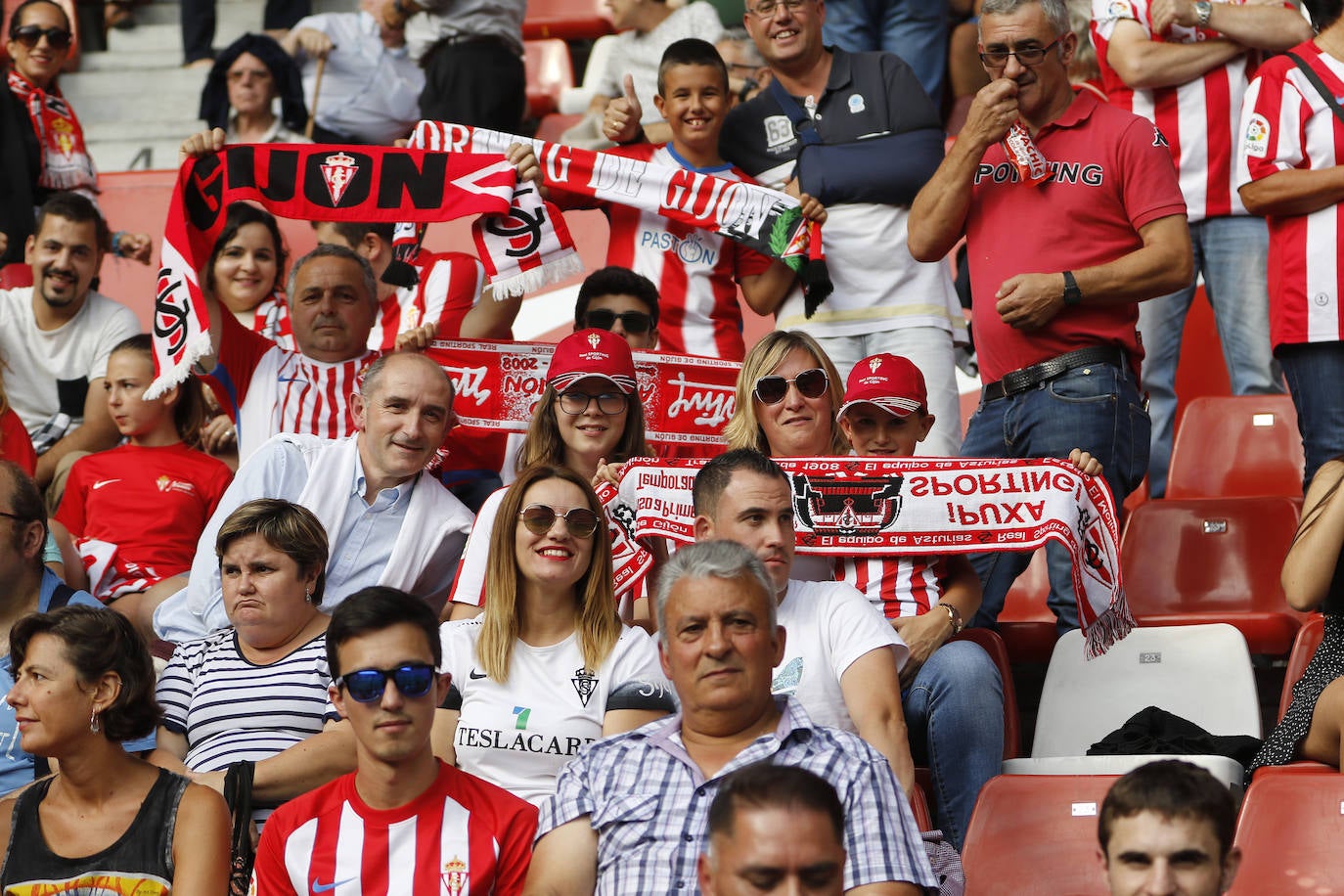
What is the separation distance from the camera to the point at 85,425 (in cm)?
672

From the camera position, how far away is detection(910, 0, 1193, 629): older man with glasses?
4852 mm

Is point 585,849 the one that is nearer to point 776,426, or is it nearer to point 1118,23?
point 776,426

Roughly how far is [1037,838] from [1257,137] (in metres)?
2.38

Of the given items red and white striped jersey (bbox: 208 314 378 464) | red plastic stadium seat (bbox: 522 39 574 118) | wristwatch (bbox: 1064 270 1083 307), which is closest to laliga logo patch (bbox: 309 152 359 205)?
red and white striped jersey (bbox: 208 314 378 464)

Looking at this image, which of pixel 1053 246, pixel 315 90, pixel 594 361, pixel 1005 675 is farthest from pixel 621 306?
pixel 315 90

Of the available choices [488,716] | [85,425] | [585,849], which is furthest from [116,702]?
[85,425]

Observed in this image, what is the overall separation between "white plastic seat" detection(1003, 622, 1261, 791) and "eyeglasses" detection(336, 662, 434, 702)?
1914 mm

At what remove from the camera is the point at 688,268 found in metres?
6.10

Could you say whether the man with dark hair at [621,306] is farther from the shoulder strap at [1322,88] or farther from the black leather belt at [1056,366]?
the shoulder strap at [1322,88]

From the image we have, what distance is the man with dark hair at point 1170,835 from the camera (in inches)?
120

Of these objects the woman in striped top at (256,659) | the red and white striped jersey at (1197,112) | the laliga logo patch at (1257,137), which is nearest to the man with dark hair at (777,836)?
the woman in striped top at (256,659)

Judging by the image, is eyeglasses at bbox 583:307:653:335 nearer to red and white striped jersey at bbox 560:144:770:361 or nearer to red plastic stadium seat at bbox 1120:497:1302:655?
red and white striped jersey at bbox 560:144:770:361

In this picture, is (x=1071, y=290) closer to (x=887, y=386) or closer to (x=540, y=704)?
(x=887, y=386)

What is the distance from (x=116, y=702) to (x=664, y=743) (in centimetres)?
126
